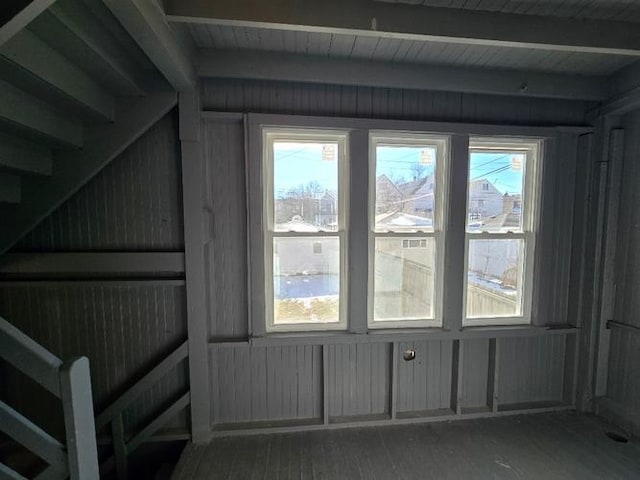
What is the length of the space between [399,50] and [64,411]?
100 inches

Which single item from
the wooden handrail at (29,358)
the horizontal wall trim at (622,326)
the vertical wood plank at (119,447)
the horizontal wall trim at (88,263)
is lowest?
the vertical wood plank at (119,447)

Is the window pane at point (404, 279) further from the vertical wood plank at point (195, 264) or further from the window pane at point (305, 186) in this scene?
the vertical wood plank at point (195, 264)

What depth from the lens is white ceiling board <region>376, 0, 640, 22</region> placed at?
4.94ft

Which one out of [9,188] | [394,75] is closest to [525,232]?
[394,75]

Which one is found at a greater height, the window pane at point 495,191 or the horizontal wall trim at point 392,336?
the window pane at point 495,191

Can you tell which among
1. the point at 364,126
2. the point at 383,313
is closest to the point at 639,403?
the point at 383,313

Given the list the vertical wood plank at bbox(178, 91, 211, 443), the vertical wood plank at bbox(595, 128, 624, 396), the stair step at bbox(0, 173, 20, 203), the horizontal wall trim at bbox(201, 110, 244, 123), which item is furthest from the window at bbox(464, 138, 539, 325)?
the stair step at bbox(0, 173, 20, 203)

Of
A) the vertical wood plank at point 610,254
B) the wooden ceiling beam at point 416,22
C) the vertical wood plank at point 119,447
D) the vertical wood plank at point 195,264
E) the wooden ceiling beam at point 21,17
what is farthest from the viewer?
the vertical wood plank at point 610,254

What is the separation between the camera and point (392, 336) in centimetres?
219

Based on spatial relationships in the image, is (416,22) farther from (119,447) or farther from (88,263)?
(119,447)

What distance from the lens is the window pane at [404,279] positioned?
2252 millimetres

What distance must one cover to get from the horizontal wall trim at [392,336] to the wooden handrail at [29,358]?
1096mm

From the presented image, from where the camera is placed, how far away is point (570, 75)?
2.19 m

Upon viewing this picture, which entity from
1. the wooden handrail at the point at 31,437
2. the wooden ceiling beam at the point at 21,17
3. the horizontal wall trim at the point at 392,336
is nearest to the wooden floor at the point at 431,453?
the horizontal wall trim at the point at 392,336
